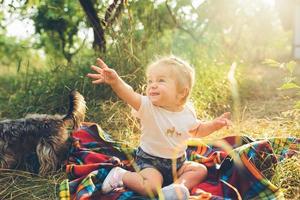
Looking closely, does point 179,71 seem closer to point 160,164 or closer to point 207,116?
point 160,164

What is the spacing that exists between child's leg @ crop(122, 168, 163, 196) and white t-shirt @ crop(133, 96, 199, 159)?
0.49 feet

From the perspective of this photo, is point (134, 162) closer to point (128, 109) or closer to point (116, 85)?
point (116, 85)

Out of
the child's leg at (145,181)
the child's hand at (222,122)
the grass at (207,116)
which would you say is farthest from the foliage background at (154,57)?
the child's leg at (145,181)

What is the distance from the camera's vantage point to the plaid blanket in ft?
11.0

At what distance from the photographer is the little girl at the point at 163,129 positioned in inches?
134

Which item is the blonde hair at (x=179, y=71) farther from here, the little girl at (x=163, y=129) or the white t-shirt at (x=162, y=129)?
the white t-shirt at (x=162, y=129)

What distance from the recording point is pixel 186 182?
346 centimetres

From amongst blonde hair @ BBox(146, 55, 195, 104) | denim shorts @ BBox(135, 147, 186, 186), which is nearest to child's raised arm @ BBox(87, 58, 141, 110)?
blonde hair @ BBox(146, 55, 195, 104)

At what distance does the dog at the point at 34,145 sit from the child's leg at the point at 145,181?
84cm

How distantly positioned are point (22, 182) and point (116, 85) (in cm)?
124

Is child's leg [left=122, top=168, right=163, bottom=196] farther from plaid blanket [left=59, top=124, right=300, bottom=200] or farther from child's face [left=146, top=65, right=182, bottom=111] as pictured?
child's face [left=146, top=65, right=182, bottom=111]

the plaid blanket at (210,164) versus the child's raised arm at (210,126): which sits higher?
the child's raised arm at (210,126)

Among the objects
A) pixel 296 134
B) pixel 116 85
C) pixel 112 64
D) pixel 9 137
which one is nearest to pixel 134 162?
pixel 116 85

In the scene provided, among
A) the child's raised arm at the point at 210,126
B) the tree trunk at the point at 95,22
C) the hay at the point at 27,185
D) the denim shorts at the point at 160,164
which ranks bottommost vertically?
the hay at the point at 27,185
